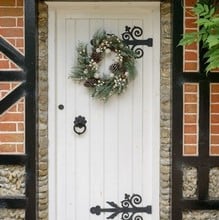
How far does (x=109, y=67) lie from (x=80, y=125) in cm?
51

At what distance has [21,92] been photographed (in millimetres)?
3674

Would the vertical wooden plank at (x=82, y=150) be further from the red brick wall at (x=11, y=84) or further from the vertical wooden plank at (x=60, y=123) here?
the red brick wall at (x=11, y=84)

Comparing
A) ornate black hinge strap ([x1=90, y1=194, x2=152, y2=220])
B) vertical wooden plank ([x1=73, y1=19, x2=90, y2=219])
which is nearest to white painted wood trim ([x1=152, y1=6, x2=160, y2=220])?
ornate black hinge strap ([x1=90, y1=194, x2=152, y2=220])

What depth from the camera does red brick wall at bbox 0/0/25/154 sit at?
12.0ft

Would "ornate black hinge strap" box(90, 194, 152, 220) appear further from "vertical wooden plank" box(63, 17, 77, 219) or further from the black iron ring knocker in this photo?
the black iron ring knocker

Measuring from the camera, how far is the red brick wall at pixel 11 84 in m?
3.65

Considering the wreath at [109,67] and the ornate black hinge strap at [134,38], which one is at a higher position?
the ornate black hinge strap at [134,38]

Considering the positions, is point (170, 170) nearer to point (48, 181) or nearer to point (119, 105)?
point (119, 105)

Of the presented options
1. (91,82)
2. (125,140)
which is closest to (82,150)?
(125,140)

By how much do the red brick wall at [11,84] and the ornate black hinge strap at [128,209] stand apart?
0.82 metres

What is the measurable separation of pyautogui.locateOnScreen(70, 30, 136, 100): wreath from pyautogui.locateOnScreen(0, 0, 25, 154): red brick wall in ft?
1.57

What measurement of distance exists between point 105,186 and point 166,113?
0.77 meters

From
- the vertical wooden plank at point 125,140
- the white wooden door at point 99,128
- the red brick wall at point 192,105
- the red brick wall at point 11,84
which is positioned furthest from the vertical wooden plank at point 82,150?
the red brick wall at point 192,105

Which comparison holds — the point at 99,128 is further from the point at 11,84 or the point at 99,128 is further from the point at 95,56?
the point at 11,84
